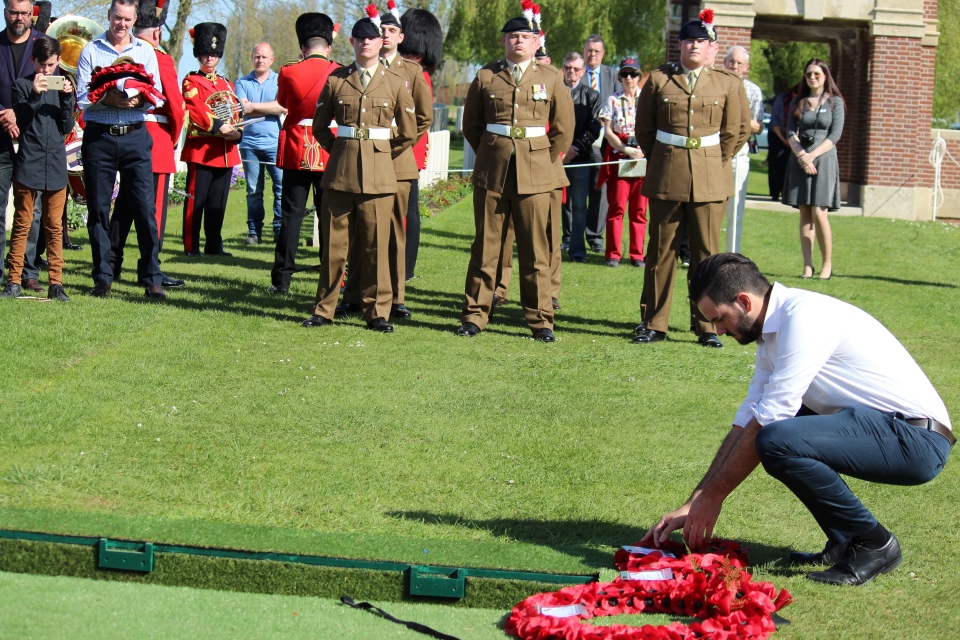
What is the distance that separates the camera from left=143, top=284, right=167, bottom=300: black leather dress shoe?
9727 millimetres

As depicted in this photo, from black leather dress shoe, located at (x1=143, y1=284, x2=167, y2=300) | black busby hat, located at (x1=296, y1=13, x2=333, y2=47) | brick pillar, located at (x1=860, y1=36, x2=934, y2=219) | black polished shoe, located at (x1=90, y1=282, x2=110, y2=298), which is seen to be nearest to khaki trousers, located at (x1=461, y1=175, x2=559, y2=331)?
black busby hat, located at (x1=296, y1=13, x2=333, y2=47)

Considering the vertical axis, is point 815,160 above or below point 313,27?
below

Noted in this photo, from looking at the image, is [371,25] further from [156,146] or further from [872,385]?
[872,385]

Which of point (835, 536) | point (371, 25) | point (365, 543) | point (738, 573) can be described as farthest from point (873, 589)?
point (371, 25)

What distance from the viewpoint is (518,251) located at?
9.09 metres

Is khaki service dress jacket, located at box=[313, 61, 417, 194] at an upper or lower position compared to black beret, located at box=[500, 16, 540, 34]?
lower

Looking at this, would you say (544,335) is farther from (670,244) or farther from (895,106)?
(895,106)

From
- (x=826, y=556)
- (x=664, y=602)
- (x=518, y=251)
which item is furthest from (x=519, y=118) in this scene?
(x=664, y=602)

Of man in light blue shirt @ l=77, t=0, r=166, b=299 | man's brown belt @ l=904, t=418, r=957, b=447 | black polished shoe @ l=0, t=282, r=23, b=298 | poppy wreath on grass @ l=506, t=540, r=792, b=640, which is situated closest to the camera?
poppy wreath on grass @ l=506, t=540, r=792, b=640

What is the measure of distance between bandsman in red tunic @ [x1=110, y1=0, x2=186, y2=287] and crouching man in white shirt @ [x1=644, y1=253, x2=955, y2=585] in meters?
6.70

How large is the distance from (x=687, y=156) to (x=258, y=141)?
6.51 meters

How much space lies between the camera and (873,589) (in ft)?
14.6

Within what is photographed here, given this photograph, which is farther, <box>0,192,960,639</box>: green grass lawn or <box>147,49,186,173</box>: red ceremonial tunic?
<box>147,49,186,173</box>: red ceremonial tunic

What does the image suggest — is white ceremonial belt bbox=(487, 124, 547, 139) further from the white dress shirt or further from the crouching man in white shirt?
the white dress shirt
